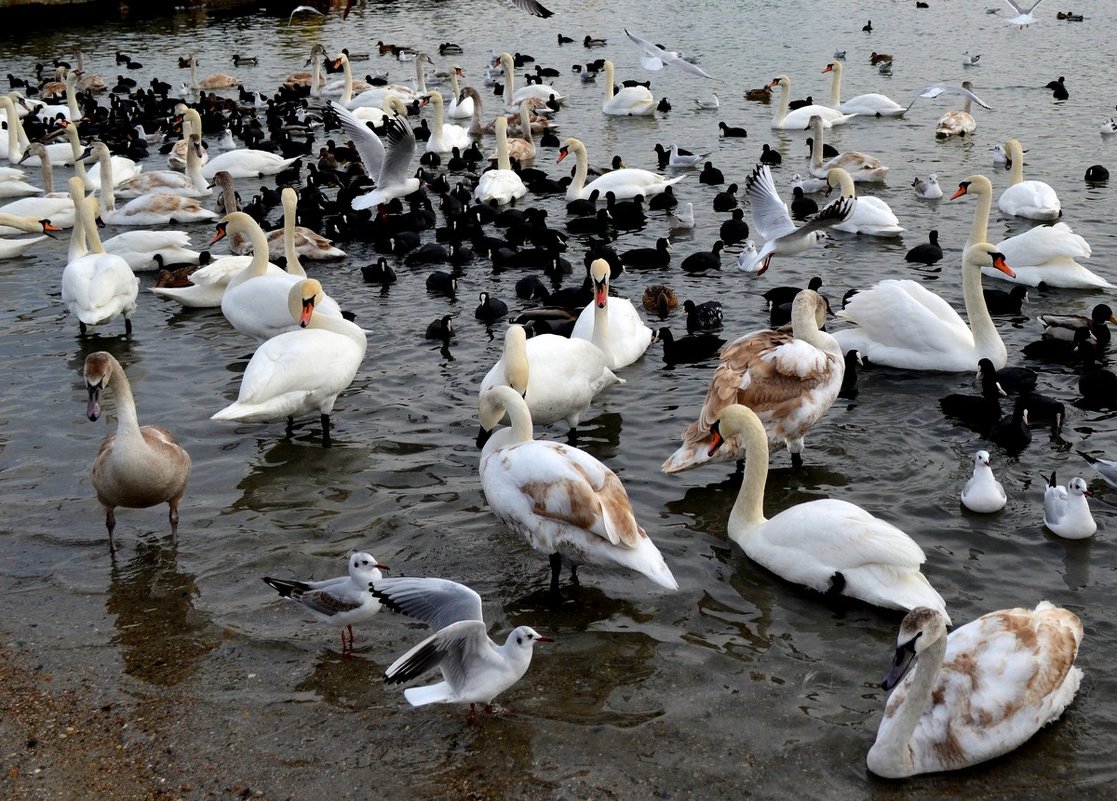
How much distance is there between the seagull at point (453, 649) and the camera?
17.7 ft

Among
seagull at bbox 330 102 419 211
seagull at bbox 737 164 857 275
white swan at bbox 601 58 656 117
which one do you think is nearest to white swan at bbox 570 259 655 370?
seagull at bbox 737 164 857 275

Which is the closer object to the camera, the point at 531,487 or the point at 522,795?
the point at 522,795

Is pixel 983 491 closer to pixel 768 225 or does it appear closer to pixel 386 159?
pixel 768 225

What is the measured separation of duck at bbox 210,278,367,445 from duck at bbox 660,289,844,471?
2.75 metres

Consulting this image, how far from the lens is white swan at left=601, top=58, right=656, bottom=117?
24500mm

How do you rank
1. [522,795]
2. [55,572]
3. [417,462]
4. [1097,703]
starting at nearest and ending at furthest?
1. [522,795]
2. [1097,703]
3. [55,572]
4. [417,462]

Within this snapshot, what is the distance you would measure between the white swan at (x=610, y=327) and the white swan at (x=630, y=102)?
14303 millimetres

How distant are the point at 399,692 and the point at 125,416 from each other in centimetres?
265

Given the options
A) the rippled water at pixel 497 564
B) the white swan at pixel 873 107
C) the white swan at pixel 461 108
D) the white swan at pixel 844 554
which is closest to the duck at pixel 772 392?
the rippled water at pixel 497 564

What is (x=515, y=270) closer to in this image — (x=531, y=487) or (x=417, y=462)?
(x=417, y=462)

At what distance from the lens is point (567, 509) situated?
6832 millimetres

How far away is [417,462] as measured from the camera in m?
9.13

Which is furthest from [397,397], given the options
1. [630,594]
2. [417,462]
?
[630,594]

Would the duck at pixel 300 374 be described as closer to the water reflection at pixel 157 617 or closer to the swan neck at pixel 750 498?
the water reflection at pixel 157 617
